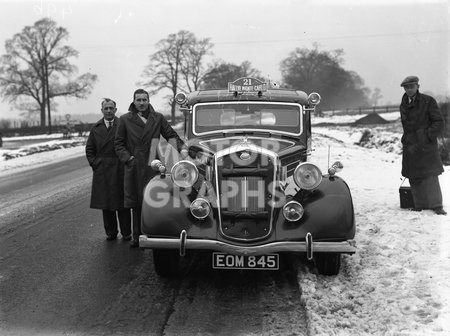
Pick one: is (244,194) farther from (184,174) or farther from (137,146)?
(137,146)

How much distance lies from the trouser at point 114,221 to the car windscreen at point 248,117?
1500 millimetres

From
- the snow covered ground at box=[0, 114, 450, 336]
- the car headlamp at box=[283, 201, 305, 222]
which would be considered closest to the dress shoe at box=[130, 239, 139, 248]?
the snow covered ground at box=[0, 114, 450, 336]

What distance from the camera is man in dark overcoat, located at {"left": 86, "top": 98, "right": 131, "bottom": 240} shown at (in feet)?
21.3

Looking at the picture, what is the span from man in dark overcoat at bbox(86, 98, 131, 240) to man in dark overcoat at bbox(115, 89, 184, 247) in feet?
1.11

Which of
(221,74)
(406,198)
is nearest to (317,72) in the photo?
(221,74)

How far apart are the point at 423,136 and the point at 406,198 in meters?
0.97

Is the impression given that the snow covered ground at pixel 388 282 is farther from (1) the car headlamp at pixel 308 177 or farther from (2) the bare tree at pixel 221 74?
(2) the bare tree at pixel 221 74

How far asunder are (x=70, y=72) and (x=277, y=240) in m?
55.4

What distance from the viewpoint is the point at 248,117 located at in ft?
20.6

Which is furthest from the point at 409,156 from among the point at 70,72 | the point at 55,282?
the point at 70,72

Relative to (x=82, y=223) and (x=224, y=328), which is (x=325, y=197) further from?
(x=82, y=223)

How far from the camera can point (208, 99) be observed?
6445 mm

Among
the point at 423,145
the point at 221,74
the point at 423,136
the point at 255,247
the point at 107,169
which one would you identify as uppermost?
the point at 221,74

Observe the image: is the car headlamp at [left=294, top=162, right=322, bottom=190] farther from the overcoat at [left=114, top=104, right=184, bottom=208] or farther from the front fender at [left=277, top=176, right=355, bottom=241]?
the overcoat at [left=114, top=104, right=184, bottom=208]
